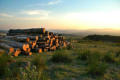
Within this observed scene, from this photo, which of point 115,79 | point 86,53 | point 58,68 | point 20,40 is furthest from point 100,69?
point 20,40

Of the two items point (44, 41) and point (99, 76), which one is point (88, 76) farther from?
point (44, 41)

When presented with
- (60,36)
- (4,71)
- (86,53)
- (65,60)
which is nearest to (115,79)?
(65,60)

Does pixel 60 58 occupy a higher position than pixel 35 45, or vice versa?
pixel 35 45

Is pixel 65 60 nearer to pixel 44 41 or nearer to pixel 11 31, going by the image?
pixel 44 41

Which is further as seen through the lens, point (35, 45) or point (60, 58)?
point (35, 45)

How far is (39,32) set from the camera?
976cm

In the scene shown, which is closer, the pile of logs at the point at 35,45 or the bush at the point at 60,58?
the bush at the point at 60,58

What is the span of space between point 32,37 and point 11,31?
3422 millimetres

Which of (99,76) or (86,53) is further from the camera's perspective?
(86,53)

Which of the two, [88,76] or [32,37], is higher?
[32,37]

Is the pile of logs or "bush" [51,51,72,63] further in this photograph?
the pile of logs

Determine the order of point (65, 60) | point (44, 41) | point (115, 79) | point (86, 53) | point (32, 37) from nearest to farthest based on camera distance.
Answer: point (115, 79) < point (65, 60) < point (86, 53) < point (32, 37) < point (44, 41)

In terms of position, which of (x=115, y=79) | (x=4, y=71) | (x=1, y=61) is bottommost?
(x=115, y=79)

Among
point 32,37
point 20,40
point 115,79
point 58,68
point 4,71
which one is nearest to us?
point 4,71
